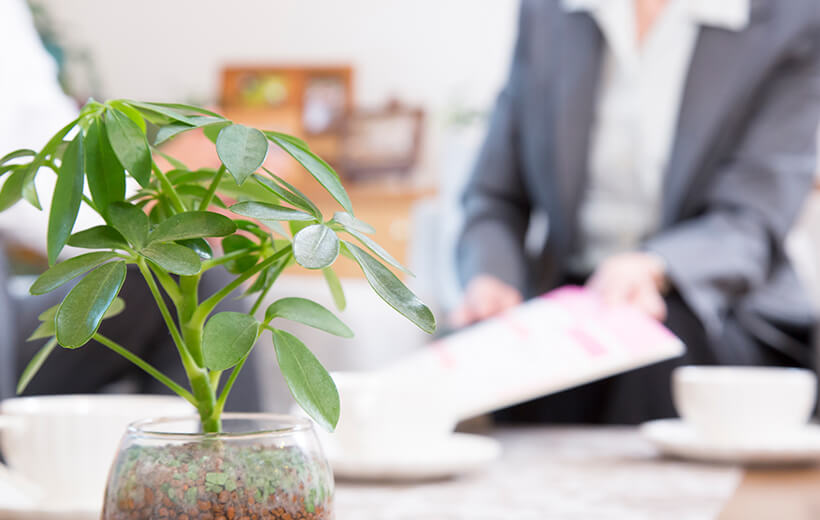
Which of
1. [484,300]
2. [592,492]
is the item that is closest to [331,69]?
[484,300]

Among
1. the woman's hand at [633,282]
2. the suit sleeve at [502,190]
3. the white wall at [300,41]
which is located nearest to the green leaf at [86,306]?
the woman's hand at [633,282]

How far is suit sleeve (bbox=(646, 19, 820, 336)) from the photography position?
120 cm

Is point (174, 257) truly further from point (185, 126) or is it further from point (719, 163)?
point (719, 163)

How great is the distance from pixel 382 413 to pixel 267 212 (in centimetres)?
40

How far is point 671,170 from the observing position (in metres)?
1.33

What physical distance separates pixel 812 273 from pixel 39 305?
134cm

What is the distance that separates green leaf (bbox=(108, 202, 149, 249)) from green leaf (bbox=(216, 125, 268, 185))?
1.2 inches

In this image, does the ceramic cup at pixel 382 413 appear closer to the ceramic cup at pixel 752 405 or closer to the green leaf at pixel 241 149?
the ceramic cup at pixel 752 405

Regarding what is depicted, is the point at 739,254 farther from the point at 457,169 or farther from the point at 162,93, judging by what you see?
the point at 162,93

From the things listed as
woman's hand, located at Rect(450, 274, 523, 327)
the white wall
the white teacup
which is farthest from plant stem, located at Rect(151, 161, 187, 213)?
the white wall

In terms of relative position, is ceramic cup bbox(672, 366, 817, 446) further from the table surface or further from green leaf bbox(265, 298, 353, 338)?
green leaf bbox(265, 298, 353, 338)

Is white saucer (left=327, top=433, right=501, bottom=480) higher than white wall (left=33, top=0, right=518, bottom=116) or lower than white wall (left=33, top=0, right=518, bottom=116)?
lower

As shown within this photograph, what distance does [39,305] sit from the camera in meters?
0.80

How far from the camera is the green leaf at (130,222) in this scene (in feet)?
0.78
